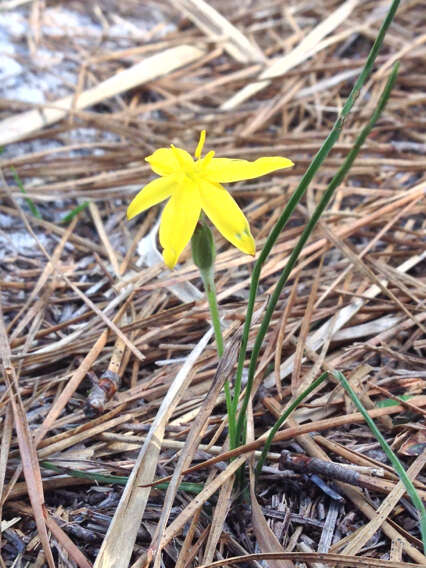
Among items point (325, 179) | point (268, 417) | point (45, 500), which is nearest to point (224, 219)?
point (268, 417)

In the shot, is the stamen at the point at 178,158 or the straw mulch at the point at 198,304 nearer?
the stamen at the point at 178,158

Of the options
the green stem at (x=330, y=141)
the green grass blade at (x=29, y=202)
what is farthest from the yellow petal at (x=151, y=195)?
the green grass blade at (x=29, y=202)

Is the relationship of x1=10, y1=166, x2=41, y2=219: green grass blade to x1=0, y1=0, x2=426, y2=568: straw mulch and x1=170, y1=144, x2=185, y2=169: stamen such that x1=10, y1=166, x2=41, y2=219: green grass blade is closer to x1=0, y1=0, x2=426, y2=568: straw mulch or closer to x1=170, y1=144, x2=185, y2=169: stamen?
x1=0, y1=0, x2=426, y2=568: straw mulch

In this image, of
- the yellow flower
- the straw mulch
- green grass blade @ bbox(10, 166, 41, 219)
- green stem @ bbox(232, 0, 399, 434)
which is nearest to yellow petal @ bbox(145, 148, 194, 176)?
the yellow flower

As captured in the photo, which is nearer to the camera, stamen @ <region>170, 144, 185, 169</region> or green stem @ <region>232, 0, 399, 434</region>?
green stem @ <region>232, 0, 399, 434</region>

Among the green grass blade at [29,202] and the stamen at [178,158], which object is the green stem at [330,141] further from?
the green grass blade at [29,202]

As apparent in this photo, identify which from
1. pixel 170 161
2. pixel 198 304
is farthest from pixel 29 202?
pixel 170 161

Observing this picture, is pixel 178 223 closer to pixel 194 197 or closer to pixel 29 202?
pixel 194 197
